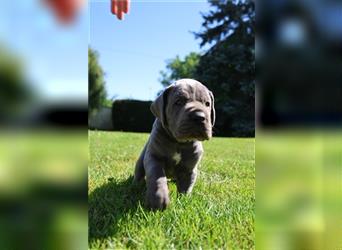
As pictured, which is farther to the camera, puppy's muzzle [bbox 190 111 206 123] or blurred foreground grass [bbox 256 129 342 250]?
puppy's muzzle [bbox 190 111 206 123]

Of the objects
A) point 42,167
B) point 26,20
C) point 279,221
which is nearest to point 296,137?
point 279,221

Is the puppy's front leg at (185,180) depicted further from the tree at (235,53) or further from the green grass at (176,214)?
the tree at (235,53)

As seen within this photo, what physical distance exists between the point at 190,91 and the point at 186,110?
0.13 meters

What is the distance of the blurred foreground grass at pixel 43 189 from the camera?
0.90m

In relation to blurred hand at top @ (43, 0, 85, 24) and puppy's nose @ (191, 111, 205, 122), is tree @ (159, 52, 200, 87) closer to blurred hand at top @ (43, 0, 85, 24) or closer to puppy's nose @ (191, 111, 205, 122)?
puppy's nose @ (191, 111, 205, 122)

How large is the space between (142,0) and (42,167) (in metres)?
0.87

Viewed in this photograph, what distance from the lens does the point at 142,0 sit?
1.53m

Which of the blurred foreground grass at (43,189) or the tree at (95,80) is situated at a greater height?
the tree at (95,80)

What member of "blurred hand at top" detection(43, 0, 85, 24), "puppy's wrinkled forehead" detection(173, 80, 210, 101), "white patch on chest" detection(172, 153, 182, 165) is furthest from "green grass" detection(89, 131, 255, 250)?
"blurred hand at top" detection(43, 0, 85, 24)

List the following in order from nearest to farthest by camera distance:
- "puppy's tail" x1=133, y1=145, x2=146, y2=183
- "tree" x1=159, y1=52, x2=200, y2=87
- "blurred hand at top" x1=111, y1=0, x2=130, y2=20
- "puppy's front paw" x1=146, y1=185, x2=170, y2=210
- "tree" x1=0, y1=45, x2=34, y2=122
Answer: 1. "tree" x1=0, y1=45, x2=34, y2=122
2. "blurred hand at top" x1=111, y1=0, x2=130, y2=20
3. "puppy's front paw" x1=146, y1=185, x2=170, y2=210
4. "puppy's tail" x1=133, y1=145, x2=146, y2=183
5. "tree" x1=159, y1=52, x2=200, y2=87

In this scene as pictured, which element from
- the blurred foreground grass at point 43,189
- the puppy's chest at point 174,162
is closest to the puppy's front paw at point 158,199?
the puppy's chest at point 174,162

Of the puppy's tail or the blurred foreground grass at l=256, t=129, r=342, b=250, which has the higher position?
the blurred foreground grass at l=256, t=129, r=342, b=250

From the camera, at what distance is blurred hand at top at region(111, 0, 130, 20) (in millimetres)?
1348

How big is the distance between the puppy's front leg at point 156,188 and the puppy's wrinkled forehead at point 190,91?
15.1 inches
